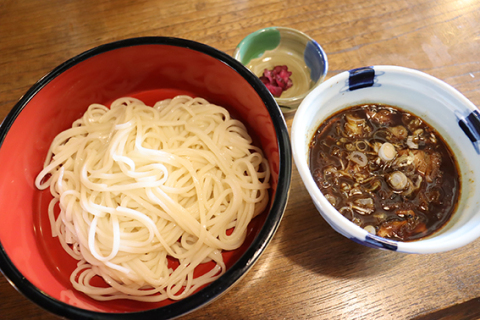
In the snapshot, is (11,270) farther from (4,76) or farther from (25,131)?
(4,76)

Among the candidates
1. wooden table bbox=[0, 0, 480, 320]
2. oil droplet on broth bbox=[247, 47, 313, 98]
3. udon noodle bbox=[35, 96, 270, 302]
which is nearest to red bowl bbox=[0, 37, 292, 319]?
udon noodle bbox=[35, 96, 270, 302]

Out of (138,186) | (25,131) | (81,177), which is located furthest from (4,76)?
(138,186)

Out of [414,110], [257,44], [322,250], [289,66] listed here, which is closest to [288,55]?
[289,66]

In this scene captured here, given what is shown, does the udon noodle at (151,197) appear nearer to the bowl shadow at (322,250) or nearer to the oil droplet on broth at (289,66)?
the bowl shadow at (322,250)

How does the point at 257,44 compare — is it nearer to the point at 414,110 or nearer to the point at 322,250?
the point at 414,110

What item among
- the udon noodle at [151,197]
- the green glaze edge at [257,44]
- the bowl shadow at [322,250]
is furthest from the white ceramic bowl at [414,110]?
the green glaze edge at [257,44]
